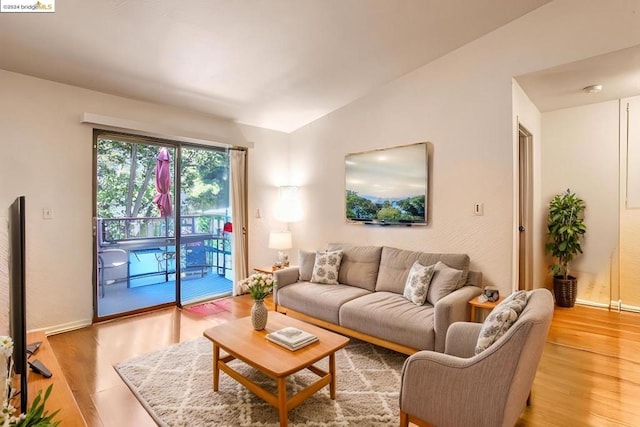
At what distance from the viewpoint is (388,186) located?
154 inches

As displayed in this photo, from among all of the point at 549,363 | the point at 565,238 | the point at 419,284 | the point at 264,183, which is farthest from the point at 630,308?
the point at 264,183

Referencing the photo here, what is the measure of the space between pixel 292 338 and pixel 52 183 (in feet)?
9.48

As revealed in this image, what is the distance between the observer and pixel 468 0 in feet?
8.52

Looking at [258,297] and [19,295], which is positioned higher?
[19,295]

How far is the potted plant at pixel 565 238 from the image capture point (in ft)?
13.2

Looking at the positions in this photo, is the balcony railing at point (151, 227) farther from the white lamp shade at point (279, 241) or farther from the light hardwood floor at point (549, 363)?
the light hardwood floor at point (549, 363)

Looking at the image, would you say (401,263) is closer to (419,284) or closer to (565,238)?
(419,284)

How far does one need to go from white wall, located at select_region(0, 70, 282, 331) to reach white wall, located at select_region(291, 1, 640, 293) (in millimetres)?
3087

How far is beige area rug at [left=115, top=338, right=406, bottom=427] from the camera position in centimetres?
201

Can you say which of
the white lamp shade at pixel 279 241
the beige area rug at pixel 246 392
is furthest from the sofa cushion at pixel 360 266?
the white lamp shade at pixel 279 241

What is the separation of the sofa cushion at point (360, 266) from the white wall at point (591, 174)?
2657mm

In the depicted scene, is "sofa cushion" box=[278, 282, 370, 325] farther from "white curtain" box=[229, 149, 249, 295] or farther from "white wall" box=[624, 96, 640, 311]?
"white wall" box=[624, 96, 640, 311]

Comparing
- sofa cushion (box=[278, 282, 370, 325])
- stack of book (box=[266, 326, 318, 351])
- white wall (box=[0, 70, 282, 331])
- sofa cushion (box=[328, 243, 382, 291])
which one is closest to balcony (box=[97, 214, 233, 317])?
white wall (box=[0, 70, 282, 331])

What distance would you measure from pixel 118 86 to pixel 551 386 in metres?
4.61
